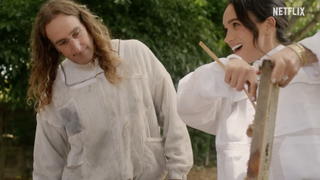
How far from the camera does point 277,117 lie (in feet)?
5.39

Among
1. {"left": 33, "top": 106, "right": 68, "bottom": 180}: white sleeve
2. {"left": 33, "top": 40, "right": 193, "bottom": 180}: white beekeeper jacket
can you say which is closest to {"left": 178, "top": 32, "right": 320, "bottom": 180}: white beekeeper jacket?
{"left": 33, "top": 40, "right": 193, "bottom": 180}: white beekeeper jacket

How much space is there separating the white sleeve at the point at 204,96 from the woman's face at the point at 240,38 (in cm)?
17

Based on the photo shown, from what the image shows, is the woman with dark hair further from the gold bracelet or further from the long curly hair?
the long curly hair

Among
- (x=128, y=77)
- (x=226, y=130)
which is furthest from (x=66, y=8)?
(x=226, y=130)

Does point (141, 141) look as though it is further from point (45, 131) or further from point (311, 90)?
point (311, 90)

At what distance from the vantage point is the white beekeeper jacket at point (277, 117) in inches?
60.5

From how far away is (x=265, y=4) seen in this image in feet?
6.29

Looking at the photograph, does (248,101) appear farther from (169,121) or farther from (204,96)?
(169,121)

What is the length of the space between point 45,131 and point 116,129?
512 mm

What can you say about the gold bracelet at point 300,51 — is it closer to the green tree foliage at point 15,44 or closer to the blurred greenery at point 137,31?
the blurred greenery at point 137,31

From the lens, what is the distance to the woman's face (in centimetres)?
188

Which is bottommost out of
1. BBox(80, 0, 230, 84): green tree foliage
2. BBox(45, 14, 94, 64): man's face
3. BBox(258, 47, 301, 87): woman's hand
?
BBox(80, 0, 230, 84): green tree foliage

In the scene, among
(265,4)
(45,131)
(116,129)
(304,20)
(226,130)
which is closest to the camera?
(226,130)

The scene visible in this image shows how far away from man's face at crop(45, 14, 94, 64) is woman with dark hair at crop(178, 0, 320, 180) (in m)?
0.86
